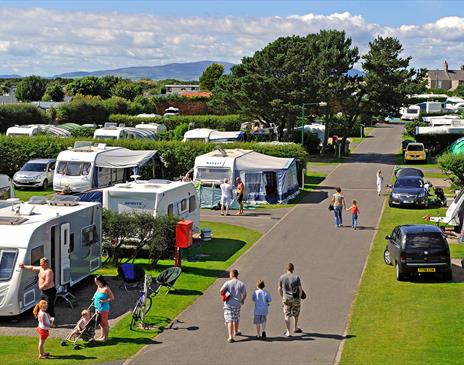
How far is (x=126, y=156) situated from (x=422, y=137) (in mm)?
31600

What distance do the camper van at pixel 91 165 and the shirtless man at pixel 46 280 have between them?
62.7 ft

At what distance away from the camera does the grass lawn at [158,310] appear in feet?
46.4

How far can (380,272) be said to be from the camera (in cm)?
2141

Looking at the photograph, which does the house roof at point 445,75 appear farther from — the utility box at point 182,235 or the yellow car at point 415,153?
the utility box at point 182,235

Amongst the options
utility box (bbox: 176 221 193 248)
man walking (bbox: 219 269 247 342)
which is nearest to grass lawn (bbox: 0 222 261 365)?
utility box (bbox: 176 221 193 248)

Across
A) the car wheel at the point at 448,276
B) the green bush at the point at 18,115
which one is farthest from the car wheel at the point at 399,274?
the green bush at the point at 18,115

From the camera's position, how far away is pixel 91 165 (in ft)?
118

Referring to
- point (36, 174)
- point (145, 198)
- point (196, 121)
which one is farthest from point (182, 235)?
point (196, 121)

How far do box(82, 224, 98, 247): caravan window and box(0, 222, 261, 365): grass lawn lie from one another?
1.69 m

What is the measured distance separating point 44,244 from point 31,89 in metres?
127

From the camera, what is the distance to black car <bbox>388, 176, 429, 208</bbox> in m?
33.5

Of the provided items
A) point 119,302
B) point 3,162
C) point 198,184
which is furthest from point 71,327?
point 3,162

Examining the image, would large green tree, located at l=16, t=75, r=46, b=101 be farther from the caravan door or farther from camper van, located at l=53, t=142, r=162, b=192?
the caravan door

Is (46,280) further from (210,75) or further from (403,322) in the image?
(210,75)
